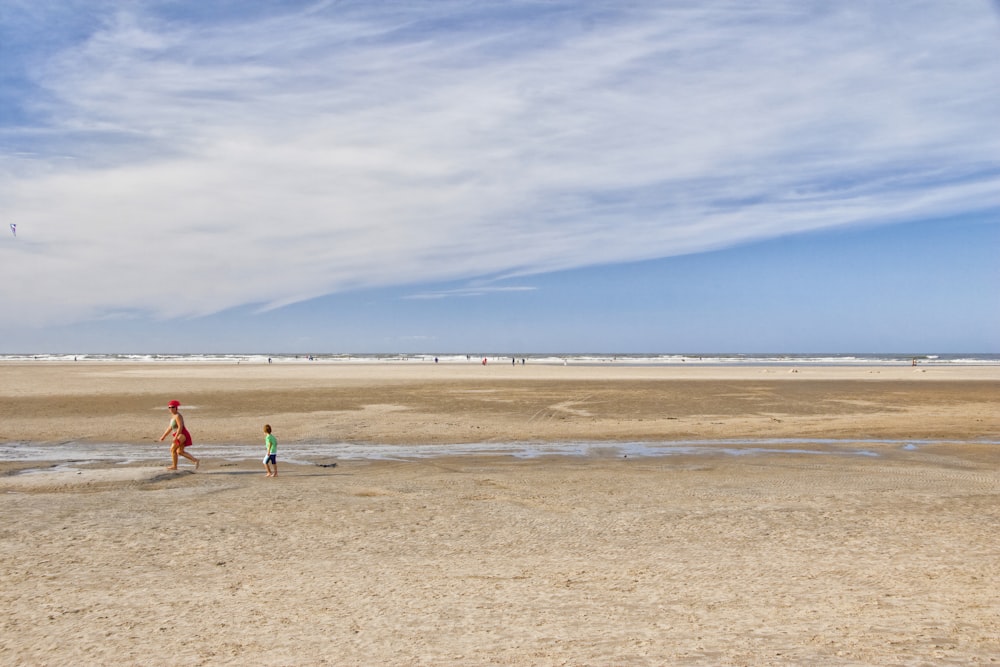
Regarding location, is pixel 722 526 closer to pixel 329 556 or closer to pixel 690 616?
pixel 690 616

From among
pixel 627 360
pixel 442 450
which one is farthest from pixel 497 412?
pixel 627 360

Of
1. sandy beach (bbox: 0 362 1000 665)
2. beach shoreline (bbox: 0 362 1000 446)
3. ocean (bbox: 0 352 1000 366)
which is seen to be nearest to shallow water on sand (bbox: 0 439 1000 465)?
sandy beach (bbox: 0 362 1000 665)

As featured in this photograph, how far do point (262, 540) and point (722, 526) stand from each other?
6625mm

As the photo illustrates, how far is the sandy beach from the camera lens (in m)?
6.80

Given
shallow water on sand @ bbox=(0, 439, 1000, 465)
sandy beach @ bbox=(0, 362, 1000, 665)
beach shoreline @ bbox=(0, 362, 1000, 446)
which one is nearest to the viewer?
sandy beach @ bbox=(0, 362, 1000, 665)

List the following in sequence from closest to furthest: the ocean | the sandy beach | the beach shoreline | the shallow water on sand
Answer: the sandy beach < the shallow water on sand < the beach shoreline < the ocean

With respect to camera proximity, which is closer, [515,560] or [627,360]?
[515,560]

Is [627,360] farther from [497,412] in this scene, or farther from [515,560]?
[515,560]

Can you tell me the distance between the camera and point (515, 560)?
31.3 ft

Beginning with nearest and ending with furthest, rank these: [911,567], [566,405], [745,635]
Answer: [745,635]
[911,567]
[566,405]

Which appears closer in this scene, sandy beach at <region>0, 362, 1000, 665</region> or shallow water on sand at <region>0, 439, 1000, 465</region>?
sandy beach at <region>0, 362, 1000, 665</region>

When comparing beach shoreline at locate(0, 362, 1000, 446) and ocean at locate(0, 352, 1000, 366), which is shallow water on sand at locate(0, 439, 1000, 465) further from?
ocean at locate(0, 352, 1000, 366)

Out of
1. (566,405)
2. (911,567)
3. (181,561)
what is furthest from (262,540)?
(566,405)

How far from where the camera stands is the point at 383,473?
16.9 m
